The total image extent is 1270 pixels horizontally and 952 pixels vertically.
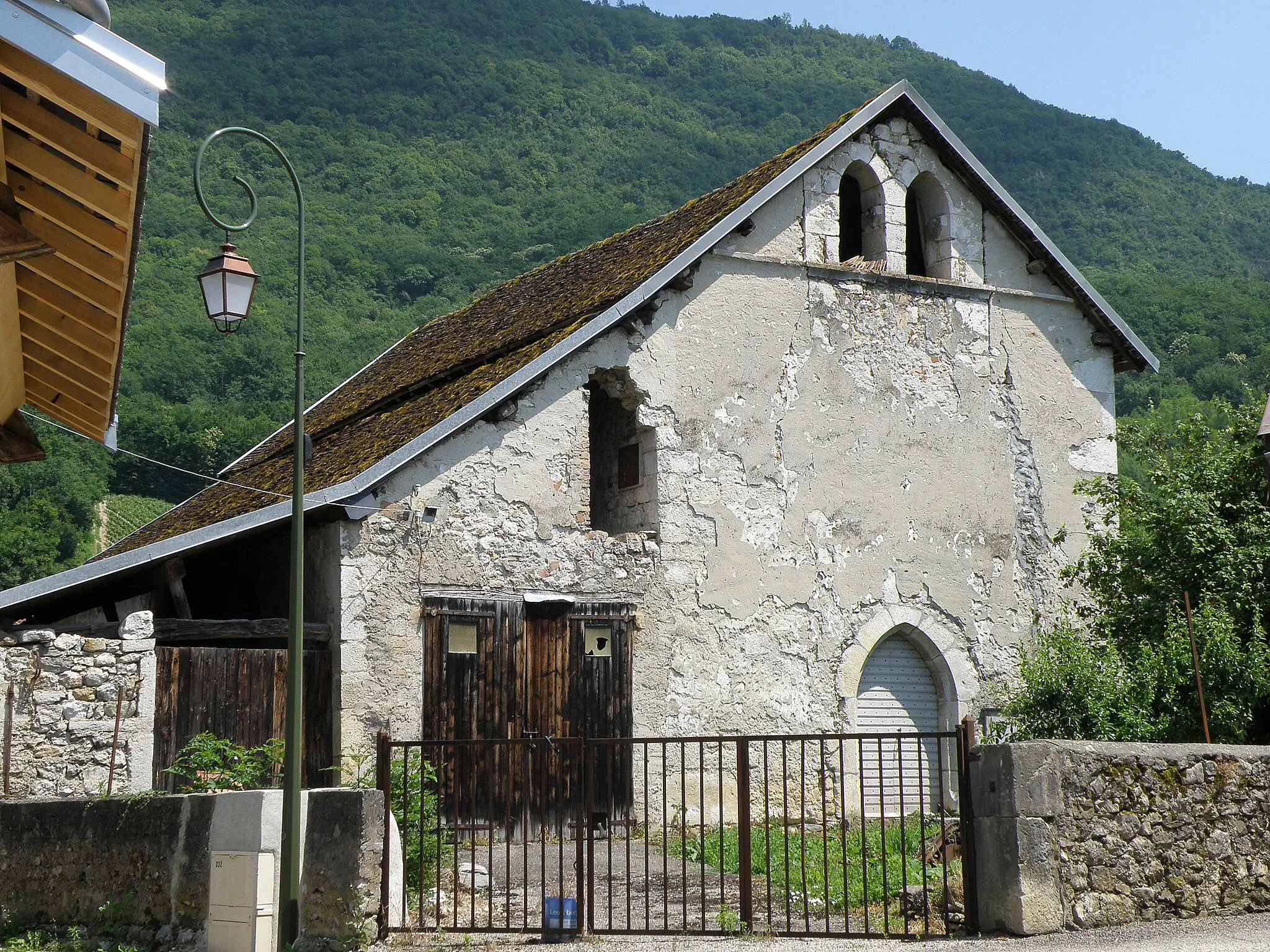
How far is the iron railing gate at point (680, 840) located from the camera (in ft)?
27.7

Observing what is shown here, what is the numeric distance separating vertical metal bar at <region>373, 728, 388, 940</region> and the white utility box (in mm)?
643

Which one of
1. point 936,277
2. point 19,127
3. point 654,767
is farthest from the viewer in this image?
point 936,277

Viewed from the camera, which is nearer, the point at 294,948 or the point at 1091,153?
the point at 294,948

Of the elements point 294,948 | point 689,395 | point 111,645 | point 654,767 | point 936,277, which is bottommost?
point 294,948

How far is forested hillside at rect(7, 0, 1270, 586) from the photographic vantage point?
139ft

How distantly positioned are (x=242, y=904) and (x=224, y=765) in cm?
313

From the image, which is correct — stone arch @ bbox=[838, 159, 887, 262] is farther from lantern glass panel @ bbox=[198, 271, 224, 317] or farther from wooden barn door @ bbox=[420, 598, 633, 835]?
lantern glass panel @ bbox=[198, 271, 224, 317]

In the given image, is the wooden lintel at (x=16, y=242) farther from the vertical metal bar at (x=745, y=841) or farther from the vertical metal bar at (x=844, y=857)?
the vertical metal bar at (x=745, y=841)

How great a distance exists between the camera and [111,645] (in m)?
11.7

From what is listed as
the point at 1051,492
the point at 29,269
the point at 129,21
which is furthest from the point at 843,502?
the point at 129,21

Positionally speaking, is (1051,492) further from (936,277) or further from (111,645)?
(111,645)

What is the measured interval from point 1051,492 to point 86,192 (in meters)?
12.3

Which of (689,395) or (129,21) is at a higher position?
(129,21)

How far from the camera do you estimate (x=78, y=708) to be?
11.5 metres
